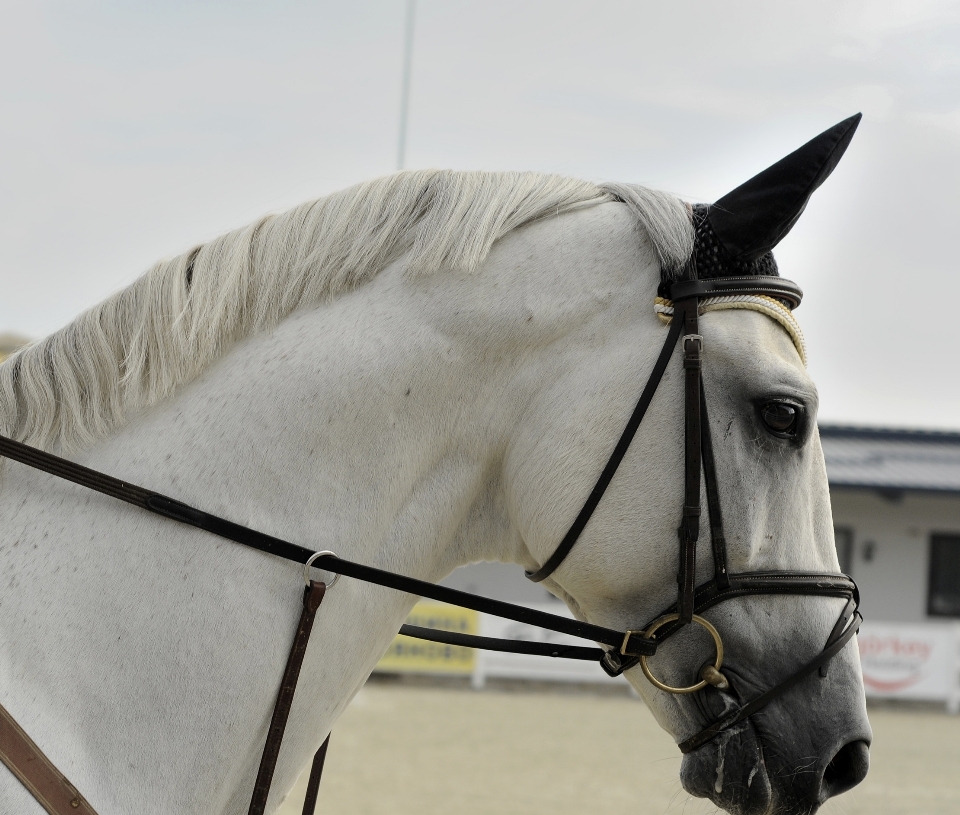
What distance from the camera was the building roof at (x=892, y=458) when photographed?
2059 centimetres

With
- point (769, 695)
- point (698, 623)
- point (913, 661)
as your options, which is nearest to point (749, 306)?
point (698, 623)

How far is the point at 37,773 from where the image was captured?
1485 millimetres

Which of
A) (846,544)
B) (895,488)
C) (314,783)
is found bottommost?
(846,544)

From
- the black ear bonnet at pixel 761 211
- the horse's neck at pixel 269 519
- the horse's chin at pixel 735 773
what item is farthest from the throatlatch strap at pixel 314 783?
the black ear bonnet at pixel 761 211

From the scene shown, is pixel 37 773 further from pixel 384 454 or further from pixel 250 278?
pixel 250 278

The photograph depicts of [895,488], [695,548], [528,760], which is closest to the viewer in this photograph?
[695,548]

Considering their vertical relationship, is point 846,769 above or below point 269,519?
below

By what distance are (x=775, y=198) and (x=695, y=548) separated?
2.42 feet

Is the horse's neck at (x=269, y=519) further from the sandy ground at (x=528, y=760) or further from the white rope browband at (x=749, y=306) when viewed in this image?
the sandy ground at (x=528, y=760)

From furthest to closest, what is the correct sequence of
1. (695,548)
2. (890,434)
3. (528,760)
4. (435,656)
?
(890,434) < (435,656) < (528,760) < (695,548)

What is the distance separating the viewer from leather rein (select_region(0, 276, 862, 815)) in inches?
65.4

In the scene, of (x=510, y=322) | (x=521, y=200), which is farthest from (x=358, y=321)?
(x=521, y=200)

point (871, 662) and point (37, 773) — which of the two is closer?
point (37, 773)

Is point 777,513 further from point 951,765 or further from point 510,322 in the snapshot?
point 951,765
